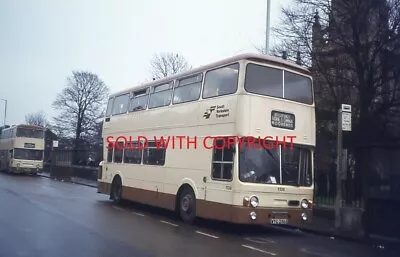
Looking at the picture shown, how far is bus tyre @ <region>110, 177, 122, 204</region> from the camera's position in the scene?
1822 cm

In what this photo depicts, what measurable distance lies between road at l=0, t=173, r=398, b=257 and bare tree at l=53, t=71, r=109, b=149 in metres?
47.2

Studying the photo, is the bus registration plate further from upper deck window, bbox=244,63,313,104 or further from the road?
upper deck window, bbox=244,63,313,104

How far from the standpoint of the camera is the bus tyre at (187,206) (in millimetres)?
13219

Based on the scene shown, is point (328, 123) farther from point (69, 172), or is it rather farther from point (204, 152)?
point (69, 172)

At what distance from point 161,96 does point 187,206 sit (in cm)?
412

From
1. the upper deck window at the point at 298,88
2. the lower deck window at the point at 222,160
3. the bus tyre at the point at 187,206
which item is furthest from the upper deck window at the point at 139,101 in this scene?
the upper deck window at the point at 298,88

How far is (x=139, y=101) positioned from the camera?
17234 millimetres

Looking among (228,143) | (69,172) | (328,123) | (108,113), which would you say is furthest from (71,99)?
(228,143)

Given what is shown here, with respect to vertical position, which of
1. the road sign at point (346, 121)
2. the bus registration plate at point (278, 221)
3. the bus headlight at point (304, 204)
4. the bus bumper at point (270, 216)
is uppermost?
the road sign at point (346, 121)

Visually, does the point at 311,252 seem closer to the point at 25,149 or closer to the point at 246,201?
the point at 246,201

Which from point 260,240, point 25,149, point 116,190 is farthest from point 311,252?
point 25,149

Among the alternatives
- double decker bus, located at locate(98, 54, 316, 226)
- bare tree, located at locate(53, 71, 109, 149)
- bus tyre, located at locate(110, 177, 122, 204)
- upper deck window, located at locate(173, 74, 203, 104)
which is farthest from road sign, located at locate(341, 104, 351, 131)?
bare tree, located at locate(53, 71, 109, 149)

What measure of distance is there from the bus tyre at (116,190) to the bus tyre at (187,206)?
4.96 metres

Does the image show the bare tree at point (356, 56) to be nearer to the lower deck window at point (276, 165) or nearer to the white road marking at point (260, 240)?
the lower deck window at point (276, 165)
